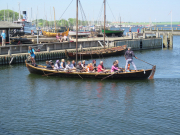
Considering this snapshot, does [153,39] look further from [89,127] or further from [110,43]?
[89,127]

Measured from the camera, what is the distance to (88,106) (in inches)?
790

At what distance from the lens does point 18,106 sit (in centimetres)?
2028

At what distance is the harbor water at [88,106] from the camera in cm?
1625

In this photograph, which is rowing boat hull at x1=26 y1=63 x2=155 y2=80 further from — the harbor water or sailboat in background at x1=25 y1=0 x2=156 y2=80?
the harbor water

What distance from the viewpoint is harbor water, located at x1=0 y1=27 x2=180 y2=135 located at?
16250 millimetres

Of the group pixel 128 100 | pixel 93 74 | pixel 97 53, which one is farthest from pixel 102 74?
pixel 97 53

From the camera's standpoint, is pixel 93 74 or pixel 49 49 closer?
pixel 93 74

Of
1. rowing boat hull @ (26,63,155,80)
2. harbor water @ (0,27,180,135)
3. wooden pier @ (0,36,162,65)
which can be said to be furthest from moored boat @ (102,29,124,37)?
harbor water @ (0,27,180,135)

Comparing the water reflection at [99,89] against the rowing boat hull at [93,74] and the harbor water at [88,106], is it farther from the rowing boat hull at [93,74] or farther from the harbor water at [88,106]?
the rowing boat hull at [93,74]

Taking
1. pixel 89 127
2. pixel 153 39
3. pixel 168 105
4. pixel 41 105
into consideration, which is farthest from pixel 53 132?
pixel 153 39

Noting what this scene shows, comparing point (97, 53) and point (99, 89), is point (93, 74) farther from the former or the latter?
point (97, 53)

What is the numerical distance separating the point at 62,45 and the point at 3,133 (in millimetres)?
34485

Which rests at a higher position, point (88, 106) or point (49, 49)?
point (49, 49)

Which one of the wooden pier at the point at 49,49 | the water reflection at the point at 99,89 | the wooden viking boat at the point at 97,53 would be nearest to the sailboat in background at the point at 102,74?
the water reflection at the point at 99,89
